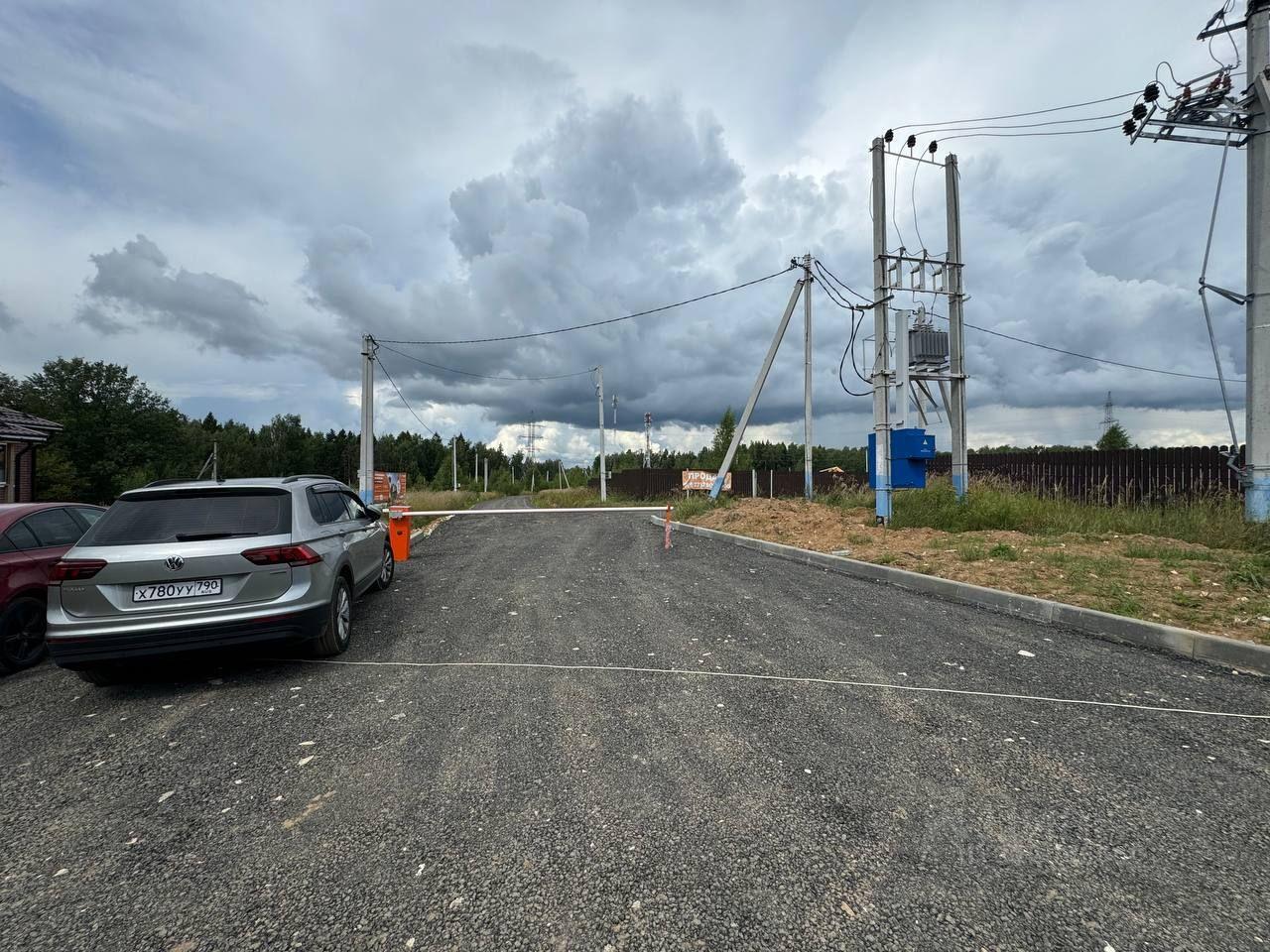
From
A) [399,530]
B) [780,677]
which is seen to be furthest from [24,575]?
[780,677]

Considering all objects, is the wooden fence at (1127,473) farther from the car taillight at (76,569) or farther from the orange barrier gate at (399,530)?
the car taillight at (76,569)

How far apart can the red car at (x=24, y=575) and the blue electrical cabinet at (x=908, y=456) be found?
1165cm

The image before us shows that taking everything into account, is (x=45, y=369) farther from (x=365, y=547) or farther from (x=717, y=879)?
(x=717, y=879)

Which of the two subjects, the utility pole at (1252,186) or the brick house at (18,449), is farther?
the brick house at (18,449)

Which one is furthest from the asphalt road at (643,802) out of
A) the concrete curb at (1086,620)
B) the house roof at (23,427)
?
the house roof at (23,427)

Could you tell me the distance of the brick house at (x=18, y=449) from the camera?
14508mm

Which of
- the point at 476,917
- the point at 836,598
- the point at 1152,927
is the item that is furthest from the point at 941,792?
the point at 836,598

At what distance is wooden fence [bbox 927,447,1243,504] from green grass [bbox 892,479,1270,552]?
8.19 ft

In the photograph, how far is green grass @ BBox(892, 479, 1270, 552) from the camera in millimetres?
8656

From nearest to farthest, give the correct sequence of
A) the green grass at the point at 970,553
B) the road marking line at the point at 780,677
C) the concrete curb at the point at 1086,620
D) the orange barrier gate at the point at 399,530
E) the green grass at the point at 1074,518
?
the road marking line at the point at 780,677, the concrete curb at the point at 1086,620, the green grass at the point at 970,553, the green grass at the point at 1074,518, the orange barrier gate at the point at 399,530

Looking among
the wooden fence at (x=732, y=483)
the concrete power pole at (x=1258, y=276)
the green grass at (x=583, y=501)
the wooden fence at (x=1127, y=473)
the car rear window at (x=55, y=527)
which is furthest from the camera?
the wooden fence at (x=732, y=483)

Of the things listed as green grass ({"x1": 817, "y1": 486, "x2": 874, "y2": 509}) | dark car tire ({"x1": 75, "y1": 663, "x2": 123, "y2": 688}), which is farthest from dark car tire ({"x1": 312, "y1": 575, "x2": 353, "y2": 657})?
green grass ({"x1": 817, "y1": 486, "x2": 874, "y2": 509})

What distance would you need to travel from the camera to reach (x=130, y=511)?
448 cm

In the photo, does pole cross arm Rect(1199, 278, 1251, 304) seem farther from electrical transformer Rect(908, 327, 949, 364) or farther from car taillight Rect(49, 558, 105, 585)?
car taillight Rect(49, 558, 105, 585)
